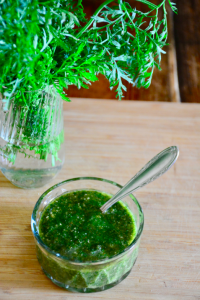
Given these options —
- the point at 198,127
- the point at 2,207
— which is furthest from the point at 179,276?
the point at 198,127

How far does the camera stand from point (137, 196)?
37.0 inches

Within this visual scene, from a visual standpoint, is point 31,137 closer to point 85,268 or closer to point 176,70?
point 85,268

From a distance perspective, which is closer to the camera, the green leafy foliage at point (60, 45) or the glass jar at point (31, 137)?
the green leafy foliage at point (60, 45)

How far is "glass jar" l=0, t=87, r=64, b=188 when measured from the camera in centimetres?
77

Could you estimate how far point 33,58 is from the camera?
62 cm

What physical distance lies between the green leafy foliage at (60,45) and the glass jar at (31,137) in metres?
0.04

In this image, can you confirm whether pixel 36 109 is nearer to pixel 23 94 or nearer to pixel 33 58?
pixel 23 94

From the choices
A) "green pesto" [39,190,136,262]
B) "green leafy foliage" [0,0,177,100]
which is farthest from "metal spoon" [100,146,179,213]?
"green leafy foliage" [0,0,177,100]

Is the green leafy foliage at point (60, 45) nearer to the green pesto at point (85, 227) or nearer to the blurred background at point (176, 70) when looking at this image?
the green pesto at point (85, 227)

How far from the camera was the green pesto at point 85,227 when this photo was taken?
71 centimetres

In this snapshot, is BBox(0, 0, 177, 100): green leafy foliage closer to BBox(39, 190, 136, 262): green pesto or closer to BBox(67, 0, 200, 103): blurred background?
BBox(39, 190, 136, 262): green pesto

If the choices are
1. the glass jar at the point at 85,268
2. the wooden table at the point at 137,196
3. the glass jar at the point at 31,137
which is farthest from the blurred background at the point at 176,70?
the glass jar at the point at 85,268

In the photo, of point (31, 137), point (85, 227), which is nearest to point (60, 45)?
point (31, 137)

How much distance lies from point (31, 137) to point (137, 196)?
32 cm
